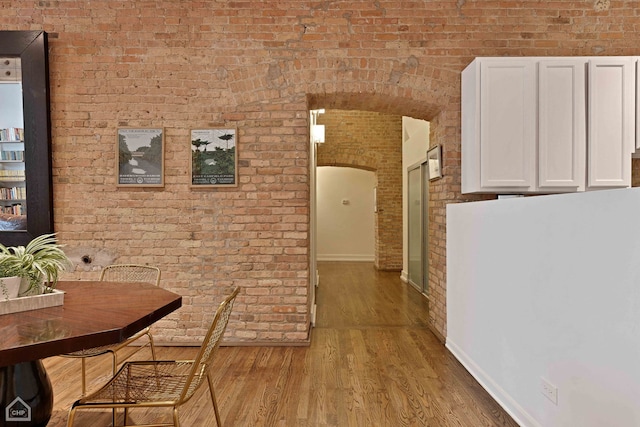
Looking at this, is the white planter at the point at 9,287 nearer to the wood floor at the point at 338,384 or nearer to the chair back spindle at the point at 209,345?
the chair back spindle at the point at 209,345

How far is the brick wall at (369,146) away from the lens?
812 cm

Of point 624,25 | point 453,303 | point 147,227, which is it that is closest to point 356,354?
point 453,303

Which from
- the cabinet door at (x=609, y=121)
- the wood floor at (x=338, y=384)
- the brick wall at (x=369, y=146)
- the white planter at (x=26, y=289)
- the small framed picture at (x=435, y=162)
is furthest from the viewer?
the brick wall at (x=369, y=146)

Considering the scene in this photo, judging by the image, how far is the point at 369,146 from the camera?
26.9 ft

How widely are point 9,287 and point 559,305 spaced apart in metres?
2.61

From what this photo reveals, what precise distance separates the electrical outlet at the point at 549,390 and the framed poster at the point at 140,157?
3359 millimetres

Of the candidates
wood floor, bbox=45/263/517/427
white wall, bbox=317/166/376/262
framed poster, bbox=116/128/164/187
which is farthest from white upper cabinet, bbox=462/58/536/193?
white wall, bbox=317/166/376/262

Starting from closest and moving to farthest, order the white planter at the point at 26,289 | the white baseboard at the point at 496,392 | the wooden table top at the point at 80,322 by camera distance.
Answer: the wooden table top at the point at 80,322
the white planter at the point at 26,289
the white baseboard at the point at 496,392

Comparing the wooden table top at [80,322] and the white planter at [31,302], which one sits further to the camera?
the white planter at [31,302]

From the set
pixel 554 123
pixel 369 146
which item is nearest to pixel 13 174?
pixel 554 123

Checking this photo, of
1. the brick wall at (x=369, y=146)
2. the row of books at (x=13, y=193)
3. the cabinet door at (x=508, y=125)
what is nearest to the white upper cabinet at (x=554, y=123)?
the cabinet door at (x=508, y=125)

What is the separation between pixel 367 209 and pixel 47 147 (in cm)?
777

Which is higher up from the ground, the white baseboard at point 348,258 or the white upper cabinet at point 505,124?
the white upper cabinet at point 505,124

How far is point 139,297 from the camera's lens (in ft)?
7.05
